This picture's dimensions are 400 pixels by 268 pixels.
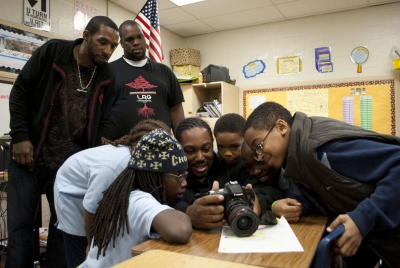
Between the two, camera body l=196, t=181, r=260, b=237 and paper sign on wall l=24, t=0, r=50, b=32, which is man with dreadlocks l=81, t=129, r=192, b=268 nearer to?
camera body l=196, t=181, r=260, b=237

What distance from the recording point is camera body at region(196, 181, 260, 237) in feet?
3.21

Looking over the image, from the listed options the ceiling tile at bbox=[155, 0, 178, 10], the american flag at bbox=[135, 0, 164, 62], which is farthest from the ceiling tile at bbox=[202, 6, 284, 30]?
the american flag at bbox=[135, 0, 164, 62]

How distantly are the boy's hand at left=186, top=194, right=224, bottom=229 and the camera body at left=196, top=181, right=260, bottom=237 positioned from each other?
0.07ft

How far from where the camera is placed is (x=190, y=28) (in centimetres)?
483

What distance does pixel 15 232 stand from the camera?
5.63ft

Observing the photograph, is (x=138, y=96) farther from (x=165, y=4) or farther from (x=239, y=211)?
(x=165, y=4)

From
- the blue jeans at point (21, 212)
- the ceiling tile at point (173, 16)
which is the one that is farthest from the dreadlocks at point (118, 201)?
the ceiling tile at point (173, 16)

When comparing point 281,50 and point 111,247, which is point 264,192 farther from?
point 281,50

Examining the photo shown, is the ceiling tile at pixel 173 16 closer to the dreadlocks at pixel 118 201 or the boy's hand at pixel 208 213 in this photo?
the dreadlocks at pixel 118 201

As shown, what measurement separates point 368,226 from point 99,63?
1577mm

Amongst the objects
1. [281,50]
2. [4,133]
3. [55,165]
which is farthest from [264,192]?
[281,50]

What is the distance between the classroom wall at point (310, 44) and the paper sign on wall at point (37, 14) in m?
2.41

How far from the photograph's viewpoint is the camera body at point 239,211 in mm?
978

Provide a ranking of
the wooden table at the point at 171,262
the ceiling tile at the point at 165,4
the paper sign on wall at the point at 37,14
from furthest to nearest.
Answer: the ceiling tile at the point at 165,4 → the paper sign on wall at the point at 37,14 → the wooden table at the point at 171,262
